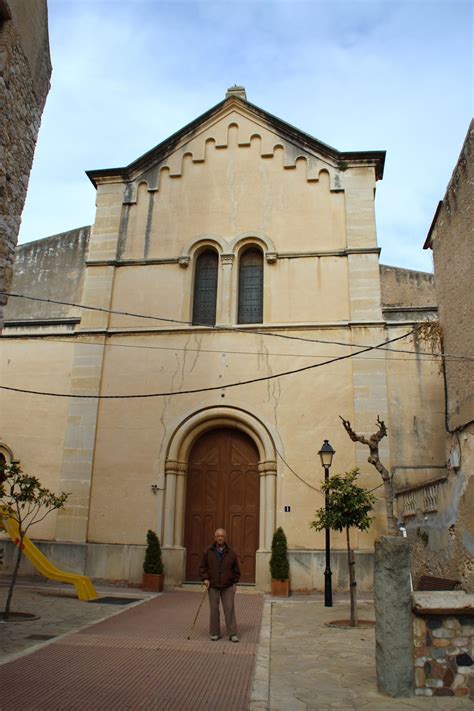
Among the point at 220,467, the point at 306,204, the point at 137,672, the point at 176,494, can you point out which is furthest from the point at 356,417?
the point at 137,672

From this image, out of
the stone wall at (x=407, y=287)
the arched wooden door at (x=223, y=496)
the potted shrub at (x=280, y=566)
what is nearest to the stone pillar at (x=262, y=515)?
the arched wooden door at (x=223, y=496)

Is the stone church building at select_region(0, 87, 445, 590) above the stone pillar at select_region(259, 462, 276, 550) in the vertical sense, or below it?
above

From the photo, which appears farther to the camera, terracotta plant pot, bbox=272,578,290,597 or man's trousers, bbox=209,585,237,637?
terracotta plant pot, bbox=272,578,290,597

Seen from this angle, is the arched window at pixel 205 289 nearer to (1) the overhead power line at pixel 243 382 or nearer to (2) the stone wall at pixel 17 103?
(1) the overhead power line at pixel 243 382

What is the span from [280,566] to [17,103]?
1030cm

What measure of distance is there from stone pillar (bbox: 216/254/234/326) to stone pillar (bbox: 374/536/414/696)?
10126 mm

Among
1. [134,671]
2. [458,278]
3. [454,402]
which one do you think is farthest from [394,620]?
[458,278]

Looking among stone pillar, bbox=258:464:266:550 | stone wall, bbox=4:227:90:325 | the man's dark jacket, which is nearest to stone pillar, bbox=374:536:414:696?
the man's dark jacket

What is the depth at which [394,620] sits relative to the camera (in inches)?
214

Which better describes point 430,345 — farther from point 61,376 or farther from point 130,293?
point 61,376

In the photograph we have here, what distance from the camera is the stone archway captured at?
13.6 meters

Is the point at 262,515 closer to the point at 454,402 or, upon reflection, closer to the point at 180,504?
the point at 180,504

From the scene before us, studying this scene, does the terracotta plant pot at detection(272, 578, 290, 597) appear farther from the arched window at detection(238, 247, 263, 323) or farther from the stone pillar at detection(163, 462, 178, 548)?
the arched window at detection(238, 247, 263, 323)

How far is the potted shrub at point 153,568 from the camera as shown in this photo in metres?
13.1
